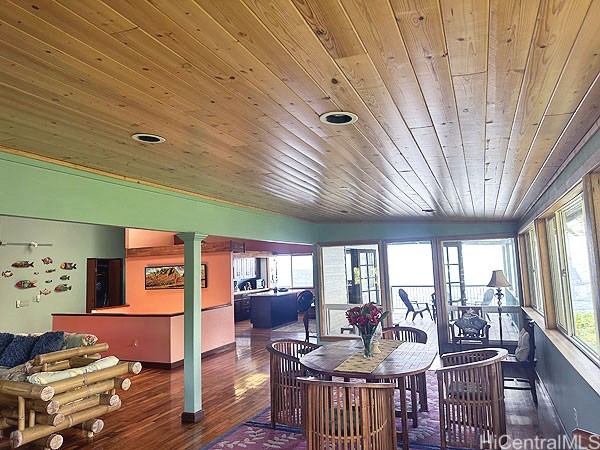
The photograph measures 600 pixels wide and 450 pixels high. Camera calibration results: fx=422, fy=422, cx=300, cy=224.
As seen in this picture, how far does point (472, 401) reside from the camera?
3.31 m

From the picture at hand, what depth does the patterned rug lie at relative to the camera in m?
3.66

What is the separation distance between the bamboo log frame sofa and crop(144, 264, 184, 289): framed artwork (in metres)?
4.57

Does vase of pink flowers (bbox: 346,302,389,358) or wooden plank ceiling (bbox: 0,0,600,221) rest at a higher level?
wooden plank ceiling (bbox: 0,0,600,221)

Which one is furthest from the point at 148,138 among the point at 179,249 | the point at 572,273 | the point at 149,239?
the point at 149,239

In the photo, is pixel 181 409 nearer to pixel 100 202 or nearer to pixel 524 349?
pixel 100 202

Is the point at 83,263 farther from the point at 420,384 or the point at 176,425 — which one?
the point at 420,384

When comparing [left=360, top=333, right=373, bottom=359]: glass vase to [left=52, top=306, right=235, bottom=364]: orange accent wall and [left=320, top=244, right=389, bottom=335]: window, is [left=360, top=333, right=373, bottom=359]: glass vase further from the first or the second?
[left=52, top=306, right=235, bottom=364]: orange accent wall

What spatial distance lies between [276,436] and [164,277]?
6176mm

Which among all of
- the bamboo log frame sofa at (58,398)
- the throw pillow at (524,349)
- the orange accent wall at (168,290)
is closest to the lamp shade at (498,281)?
the throw pillow at (524,349)

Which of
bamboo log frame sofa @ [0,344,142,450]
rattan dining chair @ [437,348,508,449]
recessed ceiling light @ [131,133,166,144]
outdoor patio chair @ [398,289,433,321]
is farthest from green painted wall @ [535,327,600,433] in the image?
outdoor patio chair @ [398,289,433,321]

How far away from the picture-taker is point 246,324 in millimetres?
12070

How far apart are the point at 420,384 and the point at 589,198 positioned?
2.90 metres

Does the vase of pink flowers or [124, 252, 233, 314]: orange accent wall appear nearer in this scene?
the vase of pink flowers

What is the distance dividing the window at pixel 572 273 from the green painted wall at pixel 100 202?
3.40 metres
